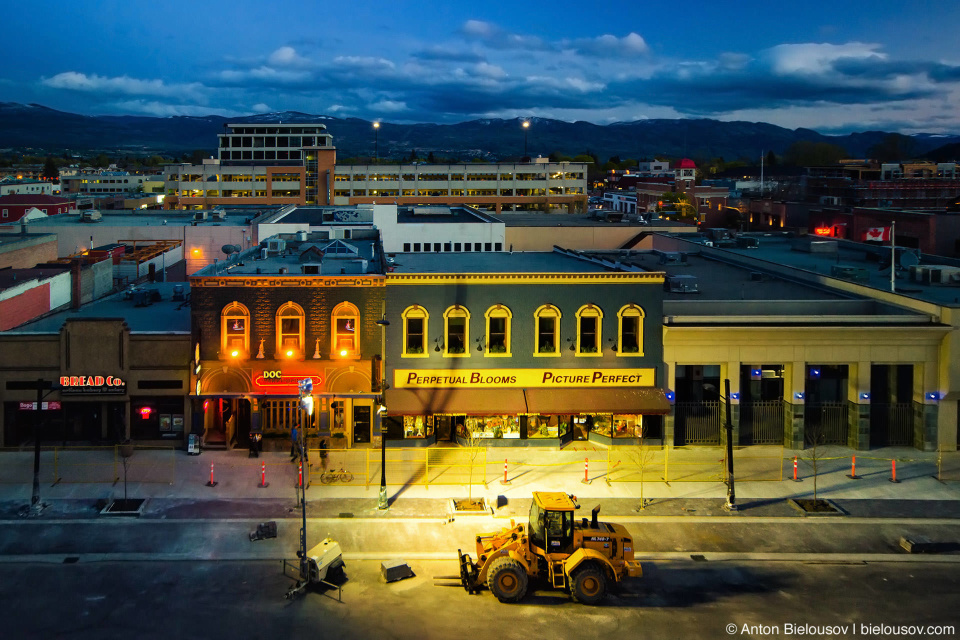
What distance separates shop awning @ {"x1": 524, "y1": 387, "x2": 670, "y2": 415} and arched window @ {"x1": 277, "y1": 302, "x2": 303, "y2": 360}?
35.0 feet

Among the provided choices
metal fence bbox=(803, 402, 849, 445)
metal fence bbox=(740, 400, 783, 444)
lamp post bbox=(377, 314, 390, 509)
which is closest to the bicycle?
lamp post bbox=(377, 314, 390, 509)

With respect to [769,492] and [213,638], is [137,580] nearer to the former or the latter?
[213,638]

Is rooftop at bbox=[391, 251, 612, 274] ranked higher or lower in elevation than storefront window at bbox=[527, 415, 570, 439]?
higher

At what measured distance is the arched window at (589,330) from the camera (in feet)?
131

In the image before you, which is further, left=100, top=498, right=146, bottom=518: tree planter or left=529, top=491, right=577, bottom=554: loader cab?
left=100, top=498, right=146, bottom=518: tree planter

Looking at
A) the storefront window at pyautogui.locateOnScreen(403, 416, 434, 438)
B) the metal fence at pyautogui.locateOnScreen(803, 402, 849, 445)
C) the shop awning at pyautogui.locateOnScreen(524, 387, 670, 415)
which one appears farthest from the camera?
the metal fence at pyautogui.locateOnScreen(803, 402, 849, 445)

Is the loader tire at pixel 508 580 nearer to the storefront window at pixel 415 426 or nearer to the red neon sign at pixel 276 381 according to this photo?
the storefront window at pixel 415 426

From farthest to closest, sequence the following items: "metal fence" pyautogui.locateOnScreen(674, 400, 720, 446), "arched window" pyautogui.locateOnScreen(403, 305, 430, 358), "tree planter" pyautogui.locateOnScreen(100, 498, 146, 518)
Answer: "metal fence" pyautogui.locateOnScreen(674, 400, 720, 446)
"arched window" pyautogui.locateOnScreen(403, 305, 430, 358)
"tree planter" pyautogui.locateOnScreen(100, 498, 146, 518)

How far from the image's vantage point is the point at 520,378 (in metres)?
39.8

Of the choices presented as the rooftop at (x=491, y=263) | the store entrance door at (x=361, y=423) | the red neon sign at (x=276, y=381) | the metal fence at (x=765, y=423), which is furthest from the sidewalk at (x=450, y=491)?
the rooftop at (x=491, y=263)

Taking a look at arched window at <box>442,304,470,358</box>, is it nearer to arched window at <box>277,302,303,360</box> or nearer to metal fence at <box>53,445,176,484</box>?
arched window at <box>277,302,303,360</box>

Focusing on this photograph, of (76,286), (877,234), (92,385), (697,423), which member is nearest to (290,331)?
(92,385)

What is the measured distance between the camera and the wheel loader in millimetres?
24484

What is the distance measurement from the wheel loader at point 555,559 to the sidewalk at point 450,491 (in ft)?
21.1
